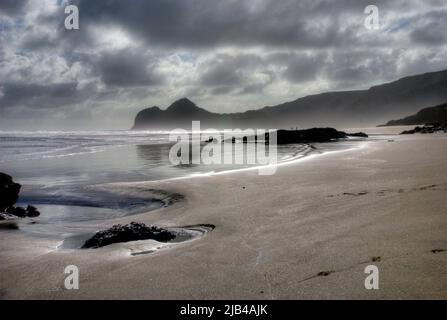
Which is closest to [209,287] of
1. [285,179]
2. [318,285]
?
→ [318,285]

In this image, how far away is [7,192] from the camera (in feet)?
33.4

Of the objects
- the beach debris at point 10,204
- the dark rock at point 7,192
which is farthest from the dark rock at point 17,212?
the dark rock at point 7,192

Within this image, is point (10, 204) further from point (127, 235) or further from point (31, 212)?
point (127, 235)

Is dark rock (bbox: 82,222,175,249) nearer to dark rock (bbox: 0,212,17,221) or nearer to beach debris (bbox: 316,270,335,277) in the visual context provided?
beach debris (bbox: 316,270,335,277)

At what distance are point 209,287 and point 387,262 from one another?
1936 mm

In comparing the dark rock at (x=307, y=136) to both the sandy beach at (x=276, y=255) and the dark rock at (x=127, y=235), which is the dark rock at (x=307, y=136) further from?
the dark rock at (x=127, y=235)

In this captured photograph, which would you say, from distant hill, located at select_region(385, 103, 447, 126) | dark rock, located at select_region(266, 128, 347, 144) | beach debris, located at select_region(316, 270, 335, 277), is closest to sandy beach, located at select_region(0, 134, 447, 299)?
beach debris, located at select_region(316, 270, 335, 277)

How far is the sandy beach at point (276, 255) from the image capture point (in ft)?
12.2

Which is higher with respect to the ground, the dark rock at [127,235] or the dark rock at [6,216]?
the dark rock at [127,235]

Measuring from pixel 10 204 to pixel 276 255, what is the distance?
836 centimetres

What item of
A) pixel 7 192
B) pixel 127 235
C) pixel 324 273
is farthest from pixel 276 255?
pixel 7 192

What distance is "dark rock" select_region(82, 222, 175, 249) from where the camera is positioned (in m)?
5.87

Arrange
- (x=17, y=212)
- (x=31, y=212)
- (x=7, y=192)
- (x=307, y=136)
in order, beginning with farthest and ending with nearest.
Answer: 1. (x=307, y=136)
2. (x=7, y=192)
3. (x=31, y=212)
4. (x=17, y=212)
